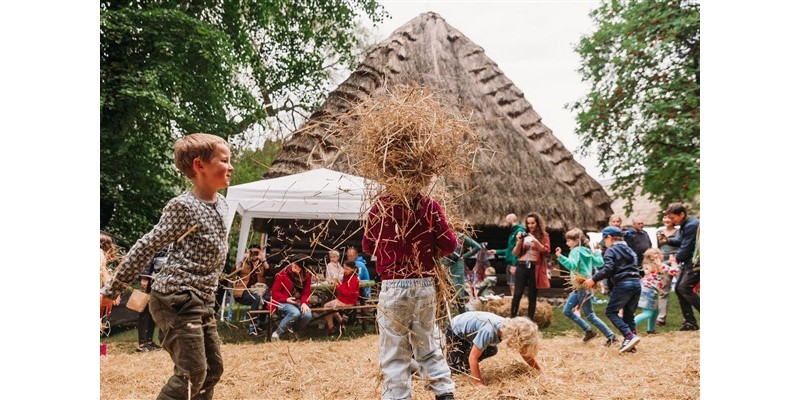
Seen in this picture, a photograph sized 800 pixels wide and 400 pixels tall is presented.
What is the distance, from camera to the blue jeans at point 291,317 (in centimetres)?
628

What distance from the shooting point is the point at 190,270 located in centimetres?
258

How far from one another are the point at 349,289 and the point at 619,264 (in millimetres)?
2786

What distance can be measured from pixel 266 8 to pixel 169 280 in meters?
8.29

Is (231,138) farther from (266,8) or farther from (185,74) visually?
(266,8)

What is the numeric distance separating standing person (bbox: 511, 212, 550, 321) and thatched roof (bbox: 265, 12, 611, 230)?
2.46 metres

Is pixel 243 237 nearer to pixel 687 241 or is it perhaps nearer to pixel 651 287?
pixel 651 287

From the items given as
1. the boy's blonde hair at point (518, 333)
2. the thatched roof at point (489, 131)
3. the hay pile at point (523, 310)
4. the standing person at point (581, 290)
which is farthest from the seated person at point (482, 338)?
the thatched roof at point (489, 131)

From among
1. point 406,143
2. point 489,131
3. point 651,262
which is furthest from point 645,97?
point 406,143

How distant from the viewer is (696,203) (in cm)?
1041

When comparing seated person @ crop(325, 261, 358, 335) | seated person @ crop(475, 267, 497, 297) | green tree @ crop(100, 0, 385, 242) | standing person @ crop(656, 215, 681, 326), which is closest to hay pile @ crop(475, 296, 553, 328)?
seated person @ crop(475, 267, 497, 297)

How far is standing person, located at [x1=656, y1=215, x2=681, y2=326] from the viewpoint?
6.49 meters

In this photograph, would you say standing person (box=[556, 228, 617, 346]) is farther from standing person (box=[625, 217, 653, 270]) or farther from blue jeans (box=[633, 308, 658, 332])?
blue jeans (box=[633, 308, 658, 332])

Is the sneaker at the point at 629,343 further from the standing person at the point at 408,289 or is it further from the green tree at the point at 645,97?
the green tree at the point at 645,97
